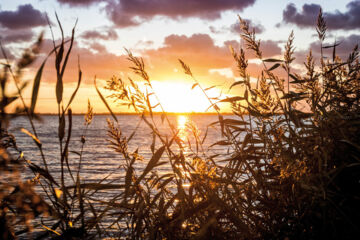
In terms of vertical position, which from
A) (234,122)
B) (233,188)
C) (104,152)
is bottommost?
(104,152)

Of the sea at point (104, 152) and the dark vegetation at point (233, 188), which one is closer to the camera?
the dark vegetation at point (233, 188)

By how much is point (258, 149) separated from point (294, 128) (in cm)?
38

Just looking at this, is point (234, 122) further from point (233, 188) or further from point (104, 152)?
point (104, 152)

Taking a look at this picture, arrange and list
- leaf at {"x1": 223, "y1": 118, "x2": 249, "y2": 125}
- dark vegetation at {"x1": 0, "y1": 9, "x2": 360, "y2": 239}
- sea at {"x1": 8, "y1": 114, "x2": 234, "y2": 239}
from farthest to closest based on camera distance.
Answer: leaf at {"x1": 223, "y1": 118, "x2": 249, "y2": 125}, sea at {"x1": 8, "y1": 114, "x2": 234, "y2": 239}, dark vegetation at {"x1": 0, "y1": 9, "x2": 360, "y2": 239}

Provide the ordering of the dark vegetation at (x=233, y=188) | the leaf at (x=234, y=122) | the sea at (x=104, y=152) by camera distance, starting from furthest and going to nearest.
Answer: the leaf at (x=234, y=122)
the sea at (x=104, y=152)
the dark vegetation at (x=233, y=188)

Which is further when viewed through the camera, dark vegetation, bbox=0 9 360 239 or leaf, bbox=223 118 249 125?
leaf, bbox=223 118 249 125

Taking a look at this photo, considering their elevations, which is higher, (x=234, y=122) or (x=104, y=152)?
(x=234, y=122)

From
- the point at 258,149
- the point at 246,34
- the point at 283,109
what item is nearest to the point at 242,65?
the point at 246,34

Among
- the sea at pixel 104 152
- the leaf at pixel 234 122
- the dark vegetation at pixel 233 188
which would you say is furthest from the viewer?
the leaf at pixel 234 122

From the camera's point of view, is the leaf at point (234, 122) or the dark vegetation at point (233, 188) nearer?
the dark vegetation at point (233, 188)

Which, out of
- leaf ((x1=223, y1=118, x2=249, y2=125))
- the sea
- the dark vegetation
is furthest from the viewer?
leaf ((x1=223, y1=118, x2=249, y2=125))

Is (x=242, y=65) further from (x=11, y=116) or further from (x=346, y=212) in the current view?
(x=11, y=116)

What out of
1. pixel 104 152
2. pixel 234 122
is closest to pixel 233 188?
pixel 234 122

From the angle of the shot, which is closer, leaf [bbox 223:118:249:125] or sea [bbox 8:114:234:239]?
sea [bbox 8:114:234:239]
